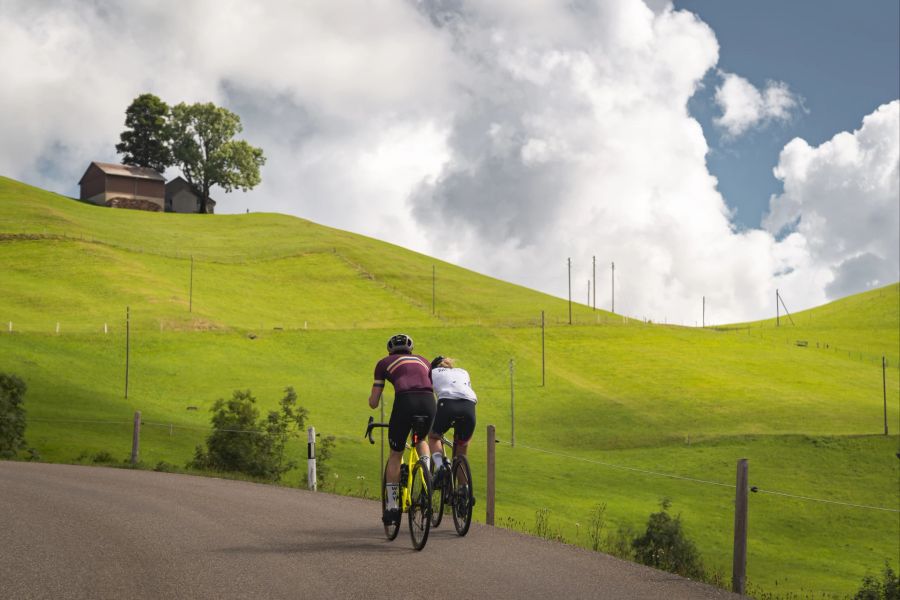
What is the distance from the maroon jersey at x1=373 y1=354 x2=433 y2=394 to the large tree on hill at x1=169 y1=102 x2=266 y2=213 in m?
160

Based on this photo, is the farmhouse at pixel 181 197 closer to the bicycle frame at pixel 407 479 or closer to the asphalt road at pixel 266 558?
the asphalt road at pixel 266 558

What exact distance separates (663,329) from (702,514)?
61236 mm

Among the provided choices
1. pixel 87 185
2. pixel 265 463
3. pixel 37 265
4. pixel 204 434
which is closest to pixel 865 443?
pixel 204 434

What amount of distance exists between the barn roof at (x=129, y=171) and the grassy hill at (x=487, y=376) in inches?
509

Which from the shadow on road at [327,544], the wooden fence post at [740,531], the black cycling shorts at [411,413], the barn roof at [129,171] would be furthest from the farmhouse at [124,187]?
the wooden fence post at [740,531]

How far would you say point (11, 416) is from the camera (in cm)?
3275

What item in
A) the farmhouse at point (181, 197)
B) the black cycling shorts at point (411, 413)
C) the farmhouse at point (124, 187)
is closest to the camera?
the black cycling shorts at point (411, 413)

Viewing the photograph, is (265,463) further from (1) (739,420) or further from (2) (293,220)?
(2) (293,220)

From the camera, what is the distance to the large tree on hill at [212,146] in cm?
16638

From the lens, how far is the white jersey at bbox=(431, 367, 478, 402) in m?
12.9

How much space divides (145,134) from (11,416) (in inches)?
5773

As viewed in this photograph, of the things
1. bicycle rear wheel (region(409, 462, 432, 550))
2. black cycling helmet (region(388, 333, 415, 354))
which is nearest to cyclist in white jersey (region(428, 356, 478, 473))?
black cycling helmet (region(388, 333, 415, 354))

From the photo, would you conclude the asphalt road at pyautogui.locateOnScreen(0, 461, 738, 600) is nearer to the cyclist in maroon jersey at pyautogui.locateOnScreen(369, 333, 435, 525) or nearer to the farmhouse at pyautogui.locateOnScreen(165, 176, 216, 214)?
the cyclist in maroon jersey at pyautogui.locateOnScreen(369, 333, 435, 525)

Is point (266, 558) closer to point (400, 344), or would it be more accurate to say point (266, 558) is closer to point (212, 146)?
point (400, 344)
